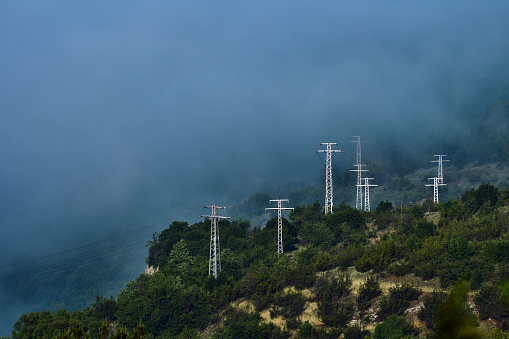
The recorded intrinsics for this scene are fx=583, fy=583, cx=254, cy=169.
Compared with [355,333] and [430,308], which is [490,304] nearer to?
[430,308]

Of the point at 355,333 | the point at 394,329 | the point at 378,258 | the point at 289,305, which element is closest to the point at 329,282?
the point at 289,305

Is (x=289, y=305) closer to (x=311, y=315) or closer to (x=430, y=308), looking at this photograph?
(x=311, y=315)

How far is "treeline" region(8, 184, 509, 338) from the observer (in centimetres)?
6481

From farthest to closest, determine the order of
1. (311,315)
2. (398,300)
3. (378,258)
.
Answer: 1. (378,258)
2. (311,315)
3. (398,300)

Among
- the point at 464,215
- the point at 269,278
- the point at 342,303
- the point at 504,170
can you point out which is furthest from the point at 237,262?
the point at 504,170

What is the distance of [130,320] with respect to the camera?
259 ft

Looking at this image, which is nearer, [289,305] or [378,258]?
[289,305]

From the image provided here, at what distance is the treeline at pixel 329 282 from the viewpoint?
64812 millimetres

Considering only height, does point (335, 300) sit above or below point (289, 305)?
above

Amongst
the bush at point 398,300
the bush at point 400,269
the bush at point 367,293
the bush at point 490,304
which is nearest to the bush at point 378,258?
the bush at point 400,269

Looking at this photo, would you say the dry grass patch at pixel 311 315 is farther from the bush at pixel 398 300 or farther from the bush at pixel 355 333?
the bush at pixel 398 300

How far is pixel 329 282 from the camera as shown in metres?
75.2

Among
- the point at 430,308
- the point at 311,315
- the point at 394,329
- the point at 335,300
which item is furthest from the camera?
the point at 335,300

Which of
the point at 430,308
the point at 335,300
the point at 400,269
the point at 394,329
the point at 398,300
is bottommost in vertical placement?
the point at 394,329
